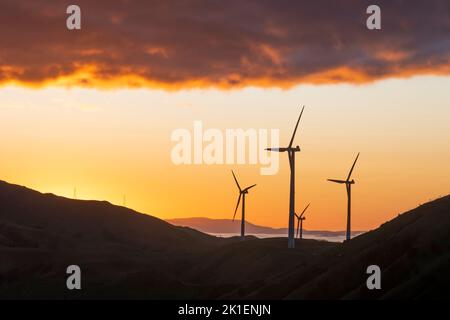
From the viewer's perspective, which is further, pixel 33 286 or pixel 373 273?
pixel 33 286

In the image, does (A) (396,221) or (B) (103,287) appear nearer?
(A) (396,221)

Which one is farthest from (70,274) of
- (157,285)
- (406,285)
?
(406,285)

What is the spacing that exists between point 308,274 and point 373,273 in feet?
61.6

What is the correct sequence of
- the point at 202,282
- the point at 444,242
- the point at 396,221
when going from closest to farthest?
the point at 444,242 < the point at 396,221 < the point at 202,282

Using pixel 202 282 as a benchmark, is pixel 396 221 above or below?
above

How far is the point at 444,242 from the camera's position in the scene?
12488cm

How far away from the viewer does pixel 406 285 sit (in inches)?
4301

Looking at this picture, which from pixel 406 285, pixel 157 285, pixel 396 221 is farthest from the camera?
pixel 157 285

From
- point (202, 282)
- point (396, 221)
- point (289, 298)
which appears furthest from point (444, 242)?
point (202, 282)
